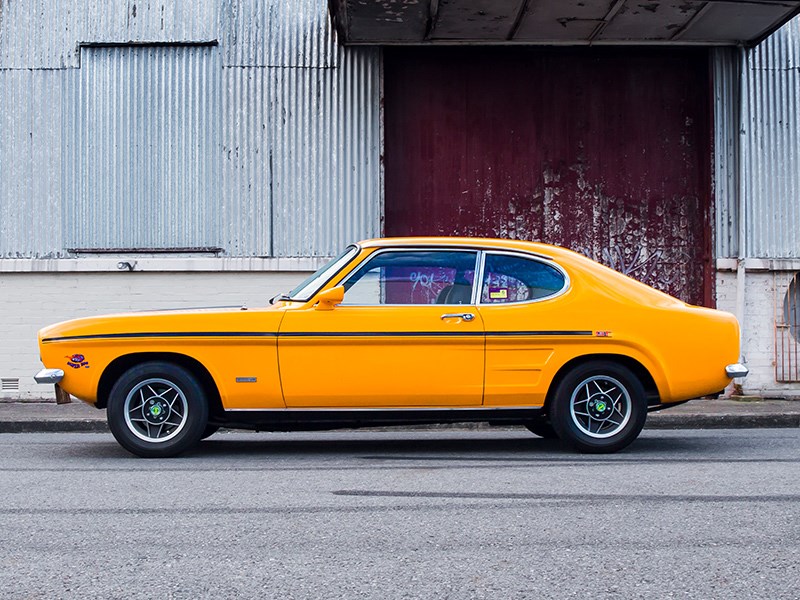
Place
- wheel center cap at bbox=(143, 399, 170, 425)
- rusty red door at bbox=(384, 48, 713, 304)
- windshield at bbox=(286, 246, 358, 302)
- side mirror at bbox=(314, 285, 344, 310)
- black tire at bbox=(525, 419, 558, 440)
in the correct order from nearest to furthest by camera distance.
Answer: side mirror at bbox=(314, 285, 344, 310)
wheel center cap at bbox=(143, 399, 170, 425)
windshield at bbox=(286, 246, 358, 302)
black tire at bbox=(525, 419, 558, 440)
rusty red door at bbox=(384, 48, 713, 304)

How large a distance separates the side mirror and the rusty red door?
6770mm

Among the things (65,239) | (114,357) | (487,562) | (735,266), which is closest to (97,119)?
(65,239)

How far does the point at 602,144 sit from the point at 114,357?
8569 mm

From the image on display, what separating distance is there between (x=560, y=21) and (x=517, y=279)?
628cm

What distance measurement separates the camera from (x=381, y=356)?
8.12m

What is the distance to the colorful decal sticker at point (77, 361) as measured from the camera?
822 cm

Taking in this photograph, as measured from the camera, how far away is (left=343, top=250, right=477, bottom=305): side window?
27.2 feet

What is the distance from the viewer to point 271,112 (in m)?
14.7

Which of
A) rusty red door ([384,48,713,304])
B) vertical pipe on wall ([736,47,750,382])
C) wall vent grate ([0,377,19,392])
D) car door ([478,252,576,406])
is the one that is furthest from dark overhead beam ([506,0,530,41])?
wall vent grate ([0,377,19,392])

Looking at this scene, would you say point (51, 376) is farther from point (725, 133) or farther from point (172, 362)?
point (725, 133)

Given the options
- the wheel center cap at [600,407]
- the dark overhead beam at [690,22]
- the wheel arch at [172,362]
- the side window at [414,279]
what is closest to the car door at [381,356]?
the side window at [414,279]

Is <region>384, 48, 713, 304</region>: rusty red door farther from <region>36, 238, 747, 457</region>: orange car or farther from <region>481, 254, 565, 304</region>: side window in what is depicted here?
<region>36, 238, 747, 457</region>: orange car

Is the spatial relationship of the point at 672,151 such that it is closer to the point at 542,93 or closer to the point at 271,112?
the point at 542,93

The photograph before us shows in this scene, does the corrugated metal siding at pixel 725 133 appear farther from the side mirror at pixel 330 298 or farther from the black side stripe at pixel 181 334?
the black side stripe at pixel 181 334
